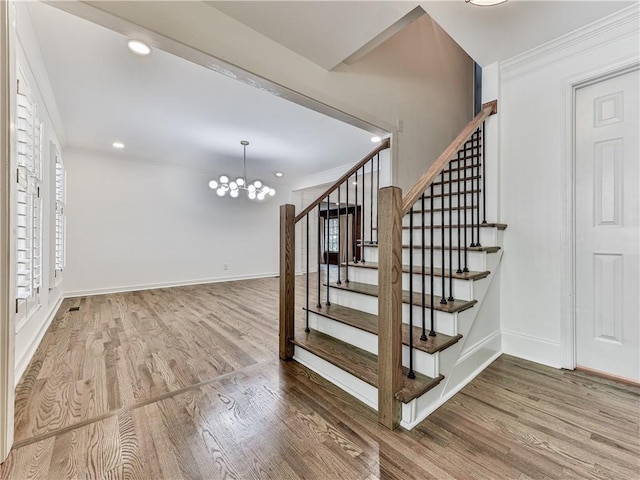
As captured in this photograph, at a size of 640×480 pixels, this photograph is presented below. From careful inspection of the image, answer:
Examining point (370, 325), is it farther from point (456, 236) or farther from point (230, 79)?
point (230, 79)

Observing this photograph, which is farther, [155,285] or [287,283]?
[155,285]

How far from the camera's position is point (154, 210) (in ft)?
18.1

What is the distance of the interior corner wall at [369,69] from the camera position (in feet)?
5.29

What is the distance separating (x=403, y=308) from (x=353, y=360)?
0.49 m

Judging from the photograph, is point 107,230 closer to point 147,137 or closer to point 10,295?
point 147,137

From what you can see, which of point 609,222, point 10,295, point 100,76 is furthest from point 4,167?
point 609,222

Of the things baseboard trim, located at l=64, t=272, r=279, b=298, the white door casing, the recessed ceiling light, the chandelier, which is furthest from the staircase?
baseboard trim, located at l=64, t=272, r=279, b=298

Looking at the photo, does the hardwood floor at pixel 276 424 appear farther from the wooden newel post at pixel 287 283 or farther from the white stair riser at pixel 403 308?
the white stair riser at pixel 403 308

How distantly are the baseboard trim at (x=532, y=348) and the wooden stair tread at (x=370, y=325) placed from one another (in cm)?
99

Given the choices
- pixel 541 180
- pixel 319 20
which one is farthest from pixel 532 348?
pixel 319 20

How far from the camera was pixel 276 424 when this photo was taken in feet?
4.97

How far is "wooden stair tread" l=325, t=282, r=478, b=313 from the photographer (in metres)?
1.76

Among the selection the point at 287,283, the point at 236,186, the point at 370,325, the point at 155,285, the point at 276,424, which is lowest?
the point at 276,424

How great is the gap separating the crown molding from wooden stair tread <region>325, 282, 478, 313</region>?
205 cm
